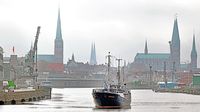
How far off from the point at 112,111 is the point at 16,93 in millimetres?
34498

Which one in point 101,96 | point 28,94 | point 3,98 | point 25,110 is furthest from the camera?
point 28,94

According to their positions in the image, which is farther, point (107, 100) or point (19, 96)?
point (19, 96)

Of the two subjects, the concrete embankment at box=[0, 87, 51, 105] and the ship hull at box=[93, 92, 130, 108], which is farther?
the concrete embankment at box=[0, 87, 51, 105]

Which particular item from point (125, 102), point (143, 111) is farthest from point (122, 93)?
point (143, 111)

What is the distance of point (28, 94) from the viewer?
136 meters

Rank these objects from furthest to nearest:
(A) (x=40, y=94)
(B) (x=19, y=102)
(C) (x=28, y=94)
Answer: (A) (x=40, y=94)
(C) (x=28, y=94)
(B) (x=19, y=102)

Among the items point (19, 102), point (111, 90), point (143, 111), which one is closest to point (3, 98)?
point (19, 102)

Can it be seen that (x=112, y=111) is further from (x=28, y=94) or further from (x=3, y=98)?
(x=28, y=94)

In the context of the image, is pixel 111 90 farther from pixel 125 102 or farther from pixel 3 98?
pixel 3 98

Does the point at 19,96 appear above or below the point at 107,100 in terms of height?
above

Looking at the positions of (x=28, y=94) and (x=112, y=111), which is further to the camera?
(x=28, y=94)

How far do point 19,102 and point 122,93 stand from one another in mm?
24688

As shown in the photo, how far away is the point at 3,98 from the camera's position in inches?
4508

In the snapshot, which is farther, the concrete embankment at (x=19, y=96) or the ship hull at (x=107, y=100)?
the concrete embankment at (x=19, y=96)
